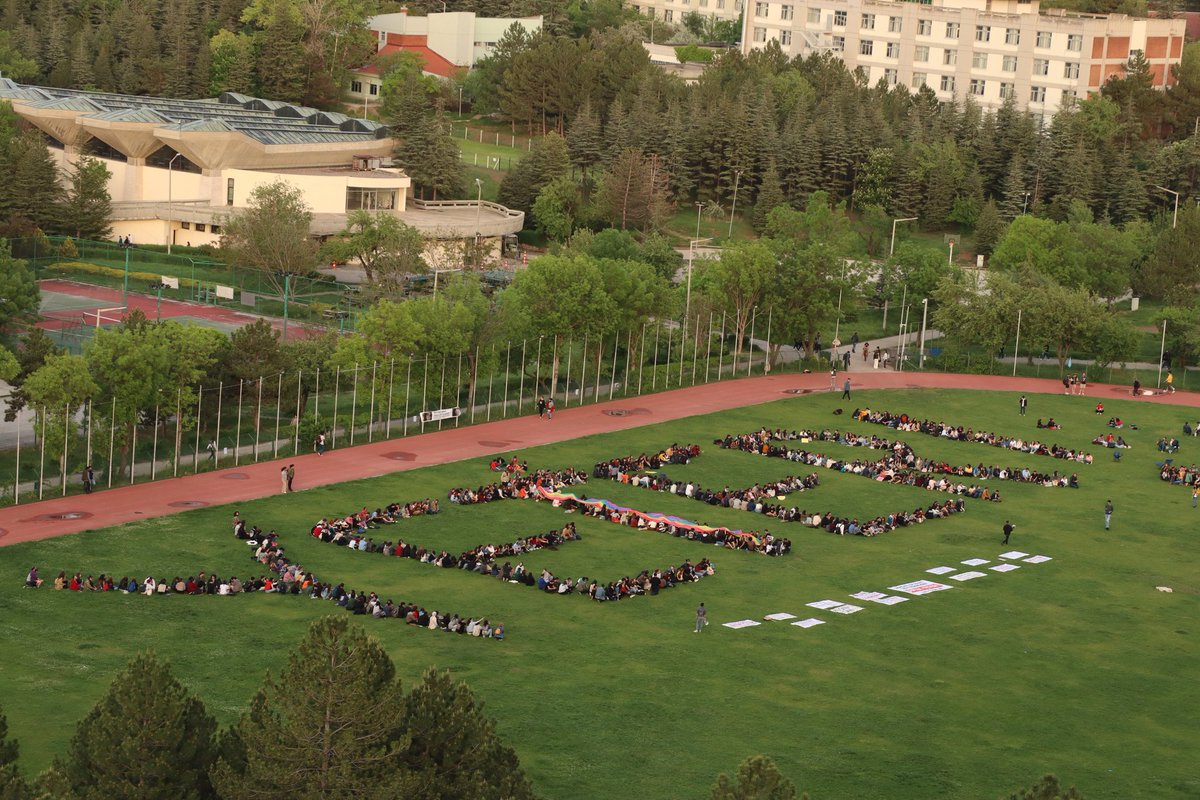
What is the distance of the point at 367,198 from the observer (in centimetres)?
12925

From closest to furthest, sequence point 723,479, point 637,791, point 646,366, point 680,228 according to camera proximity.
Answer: point 637,791
point 723,479
point 646,366
point 680,228

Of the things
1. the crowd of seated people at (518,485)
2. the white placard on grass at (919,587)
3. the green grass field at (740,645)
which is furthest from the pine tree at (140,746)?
the crowd of seated people at (518,485)

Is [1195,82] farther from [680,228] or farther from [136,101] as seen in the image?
[136,101]

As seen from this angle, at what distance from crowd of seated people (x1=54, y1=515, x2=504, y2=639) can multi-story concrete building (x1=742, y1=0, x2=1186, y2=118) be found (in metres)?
108

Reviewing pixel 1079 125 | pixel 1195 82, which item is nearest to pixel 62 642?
pixel 1079 125

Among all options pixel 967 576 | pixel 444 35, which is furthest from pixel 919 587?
pixel 444 35

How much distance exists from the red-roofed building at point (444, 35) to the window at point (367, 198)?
37.9 metres

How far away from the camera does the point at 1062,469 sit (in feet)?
259

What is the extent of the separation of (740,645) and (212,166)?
82429mm

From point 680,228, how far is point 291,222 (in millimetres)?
35460

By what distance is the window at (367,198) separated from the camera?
12850 cm

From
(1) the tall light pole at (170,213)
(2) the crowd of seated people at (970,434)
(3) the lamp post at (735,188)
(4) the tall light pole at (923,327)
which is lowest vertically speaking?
(2) the crowd of seated people at (970,434)

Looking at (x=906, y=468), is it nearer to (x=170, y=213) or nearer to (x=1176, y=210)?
(x=1176, y=210)

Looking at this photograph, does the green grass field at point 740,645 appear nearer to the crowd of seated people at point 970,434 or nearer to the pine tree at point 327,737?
the crowd of seated people at point 970,434
